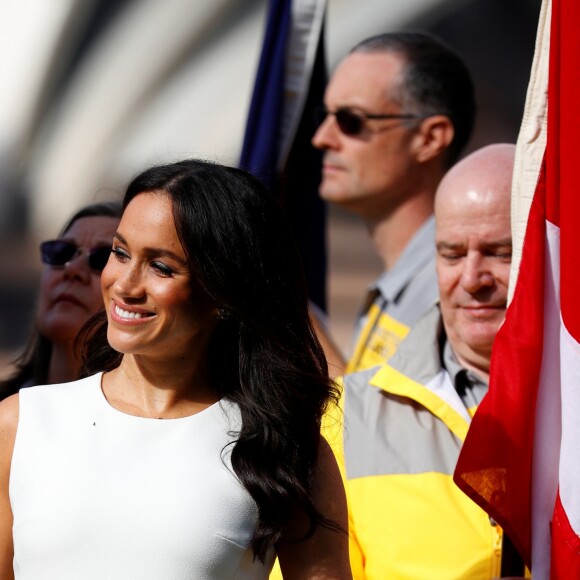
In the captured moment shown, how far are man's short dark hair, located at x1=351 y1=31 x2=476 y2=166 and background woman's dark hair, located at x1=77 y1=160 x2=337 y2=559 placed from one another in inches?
76.8

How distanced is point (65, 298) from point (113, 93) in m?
7.85

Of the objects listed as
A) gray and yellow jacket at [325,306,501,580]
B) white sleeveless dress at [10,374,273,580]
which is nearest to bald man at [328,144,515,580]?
gray and yellow jacket at [325,306,501,580]

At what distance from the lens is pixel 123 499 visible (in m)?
2.24

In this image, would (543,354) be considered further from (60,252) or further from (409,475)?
(60,252)

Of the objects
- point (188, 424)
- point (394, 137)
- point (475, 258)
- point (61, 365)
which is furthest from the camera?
point (394, 137)

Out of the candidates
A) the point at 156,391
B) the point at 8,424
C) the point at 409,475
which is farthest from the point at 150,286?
the point at 409,475

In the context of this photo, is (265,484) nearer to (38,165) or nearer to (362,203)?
(362,203)

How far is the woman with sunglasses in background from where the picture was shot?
335 centimetres

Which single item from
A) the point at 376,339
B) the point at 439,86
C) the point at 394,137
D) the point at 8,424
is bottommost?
the point at 376,339

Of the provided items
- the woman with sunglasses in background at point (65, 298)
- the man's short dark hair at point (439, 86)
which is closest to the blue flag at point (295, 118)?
the man's short dark hair at point (439, 86)

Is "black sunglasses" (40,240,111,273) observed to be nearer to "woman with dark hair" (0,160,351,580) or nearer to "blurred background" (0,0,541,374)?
"woman with dark hair" (0,160,351,580)

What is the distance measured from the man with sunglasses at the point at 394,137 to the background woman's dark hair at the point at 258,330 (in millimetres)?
1774

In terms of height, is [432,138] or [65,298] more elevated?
[432,138]

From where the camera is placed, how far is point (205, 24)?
10.8 m
